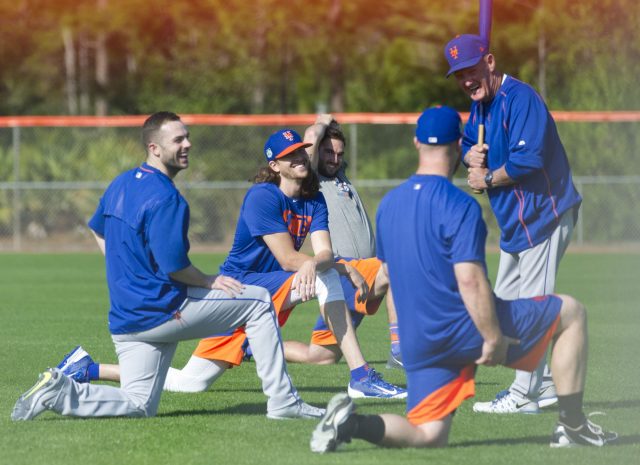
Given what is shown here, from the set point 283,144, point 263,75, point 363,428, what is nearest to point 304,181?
point 283,144

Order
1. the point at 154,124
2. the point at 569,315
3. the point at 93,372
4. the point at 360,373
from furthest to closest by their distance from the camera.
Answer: the point at 360,373, the point at 93,372, the point at 154,124, the point at 569,315

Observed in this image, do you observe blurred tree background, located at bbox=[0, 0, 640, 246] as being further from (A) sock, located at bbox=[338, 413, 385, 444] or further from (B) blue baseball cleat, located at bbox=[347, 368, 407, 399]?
(A) sock, located at bbox=[338, 413, 385, 444]

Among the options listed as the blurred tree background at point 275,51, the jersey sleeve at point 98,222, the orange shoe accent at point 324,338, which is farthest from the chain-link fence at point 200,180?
the jersey sleeve at point 98,222

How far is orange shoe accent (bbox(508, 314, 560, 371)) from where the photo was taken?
19.7ft

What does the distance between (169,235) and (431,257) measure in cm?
162

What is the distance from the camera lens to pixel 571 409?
6.17 meters

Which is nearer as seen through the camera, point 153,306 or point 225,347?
point 153,306

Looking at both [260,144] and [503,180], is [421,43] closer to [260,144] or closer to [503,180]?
[260,144]

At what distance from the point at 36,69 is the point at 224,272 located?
1195 inches

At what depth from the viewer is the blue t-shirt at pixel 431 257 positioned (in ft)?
18.7

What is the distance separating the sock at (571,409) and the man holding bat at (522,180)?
121 cm

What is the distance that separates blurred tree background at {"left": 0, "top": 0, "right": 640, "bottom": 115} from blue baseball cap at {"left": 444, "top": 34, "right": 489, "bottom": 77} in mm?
22939

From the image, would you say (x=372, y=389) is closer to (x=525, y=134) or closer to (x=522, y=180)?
(x=522, y=180)

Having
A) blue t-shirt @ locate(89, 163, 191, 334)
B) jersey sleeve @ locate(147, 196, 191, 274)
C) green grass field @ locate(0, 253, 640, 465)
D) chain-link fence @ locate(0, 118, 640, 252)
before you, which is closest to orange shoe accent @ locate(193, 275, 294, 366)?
green grass field @ locate(0, 253, 640, 465)
